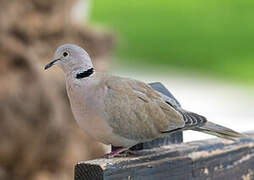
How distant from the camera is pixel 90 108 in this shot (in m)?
2.20

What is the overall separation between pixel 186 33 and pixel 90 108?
44.7 feet

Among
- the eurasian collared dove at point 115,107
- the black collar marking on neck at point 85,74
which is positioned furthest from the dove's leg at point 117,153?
the black collar marking on neck at point 85,74

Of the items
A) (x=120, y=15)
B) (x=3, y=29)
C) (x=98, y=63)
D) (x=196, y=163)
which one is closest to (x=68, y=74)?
(x=196, y=163)

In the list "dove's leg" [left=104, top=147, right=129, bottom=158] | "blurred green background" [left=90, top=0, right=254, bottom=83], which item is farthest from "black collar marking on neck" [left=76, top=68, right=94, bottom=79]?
"blurred green background" [left=90, top=0, right=254, bottom=83]

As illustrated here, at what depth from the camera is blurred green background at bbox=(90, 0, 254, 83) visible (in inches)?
541

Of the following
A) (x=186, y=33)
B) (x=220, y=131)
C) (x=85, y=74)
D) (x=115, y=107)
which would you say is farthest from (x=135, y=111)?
(x=186, y=33)

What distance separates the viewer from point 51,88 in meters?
5.30

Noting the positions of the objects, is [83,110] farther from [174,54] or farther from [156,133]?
[174,54]

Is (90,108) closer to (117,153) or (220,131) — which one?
(117,153)

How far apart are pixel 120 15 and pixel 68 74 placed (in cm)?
1426

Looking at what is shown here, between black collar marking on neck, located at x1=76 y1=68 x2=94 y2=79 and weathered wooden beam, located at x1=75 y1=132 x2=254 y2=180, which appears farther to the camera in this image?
black collar marking on neck, located at x1=76 y1=68 x2=94 y2=79

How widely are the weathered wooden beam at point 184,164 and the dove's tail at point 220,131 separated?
0.04m

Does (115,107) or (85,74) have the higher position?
(85,74)

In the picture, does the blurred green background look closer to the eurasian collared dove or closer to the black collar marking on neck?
the eurasian collared dove
